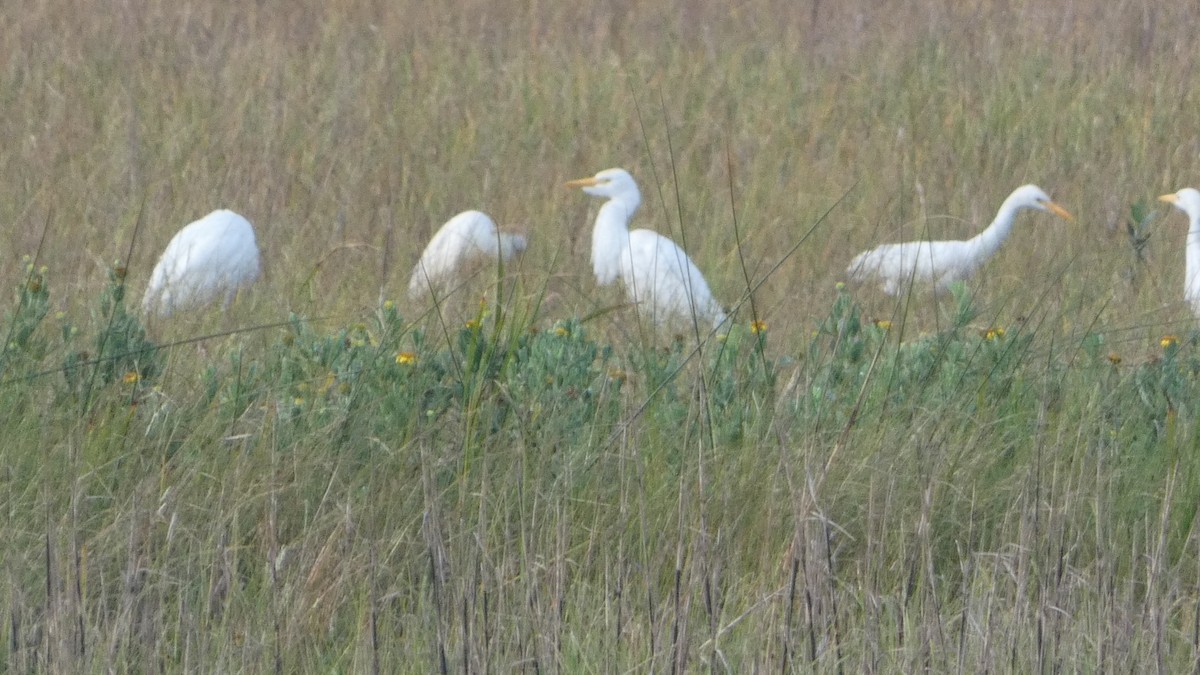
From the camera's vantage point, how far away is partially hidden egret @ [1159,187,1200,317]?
4.42 m

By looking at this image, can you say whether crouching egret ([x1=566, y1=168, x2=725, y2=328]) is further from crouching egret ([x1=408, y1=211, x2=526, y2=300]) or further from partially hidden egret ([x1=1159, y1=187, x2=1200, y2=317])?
partially hidden egret ([x1=1159, y1=187, x2=1200, y2=317])

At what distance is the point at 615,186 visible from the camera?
18.9ft

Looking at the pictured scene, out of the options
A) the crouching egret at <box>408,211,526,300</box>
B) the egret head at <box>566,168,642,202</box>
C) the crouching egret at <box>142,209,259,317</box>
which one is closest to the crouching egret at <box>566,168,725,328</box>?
the egret head at <box>566,168,642,202</box>

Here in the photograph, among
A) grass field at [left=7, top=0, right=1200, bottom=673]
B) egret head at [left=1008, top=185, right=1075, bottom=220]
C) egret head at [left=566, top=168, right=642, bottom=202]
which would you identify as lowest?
grass field at [left=7, top=0, right=1200, bottom=673]

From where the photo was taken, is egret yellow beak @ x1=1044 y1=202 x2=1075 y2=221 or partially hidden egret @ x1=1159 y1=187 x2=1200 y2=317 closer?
partially hidden egret @ x1=1159 y1=187 x2=1200 y2=317

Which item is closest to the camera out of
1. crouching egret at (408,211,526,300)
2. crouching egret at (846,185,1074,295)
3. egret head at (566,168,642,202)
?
crouching egret at (408,211,526,300)

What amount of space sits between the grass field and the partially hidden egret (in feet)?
0.41

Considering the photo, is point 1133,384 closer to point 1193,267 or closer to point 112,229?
point 1193,267

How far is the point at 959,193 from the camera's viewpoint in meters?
6.16

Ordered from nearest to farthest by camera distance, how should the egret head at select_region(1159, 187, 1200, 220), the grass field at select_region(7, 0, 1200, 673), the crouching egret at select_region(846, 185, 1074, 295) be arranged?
the grass field at select_region(7, 0, 1200, 673) < the egret head at select_region(1159, 187, 1200, 220) < the crouching egret at select_region(846, 185, 1074, 295)

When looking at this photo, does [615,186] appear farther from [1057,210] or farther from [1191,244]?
[1191,244]

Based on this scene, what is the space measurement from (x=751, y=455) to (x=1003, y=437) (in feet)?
1.67

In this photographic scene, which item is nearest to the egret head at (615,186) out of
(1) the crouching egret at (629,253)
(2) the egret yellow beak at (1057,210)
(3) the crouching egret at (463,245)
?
(1) the crouching egret at (629,253)

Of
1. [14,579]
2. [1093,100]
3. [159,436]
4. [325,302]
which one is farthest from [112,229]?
[1093,100]
